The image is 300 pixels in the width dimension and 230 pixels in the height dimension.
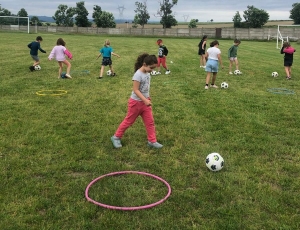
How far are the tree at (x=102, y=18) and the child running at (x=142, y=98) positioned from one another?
77.1 metres

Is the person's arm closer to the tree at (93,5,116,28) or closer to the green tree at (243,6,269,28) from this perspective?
the tree at (93,5,116,28)

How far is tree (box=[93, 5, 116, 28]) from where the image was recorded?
7862 cm

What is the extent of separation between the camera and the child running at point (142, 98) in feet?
18.4

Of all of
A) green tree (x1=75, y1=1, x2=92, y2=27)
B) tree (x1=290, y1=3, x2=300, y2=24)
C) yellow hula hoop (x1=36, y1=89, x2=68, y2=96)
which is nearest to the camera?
yellow hula hoop (x1=36, y1=89, x2=68, y2=96)

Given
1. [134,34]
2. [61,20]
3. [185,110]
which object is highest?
[61,20]

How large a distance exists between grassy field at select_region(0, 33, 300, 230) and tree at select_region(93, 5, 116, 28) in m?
72.4

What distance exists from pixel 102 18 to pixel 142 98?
77617 mm

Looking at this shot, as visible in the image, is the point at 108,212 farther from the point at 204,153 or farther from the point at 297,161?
the point at 297,161

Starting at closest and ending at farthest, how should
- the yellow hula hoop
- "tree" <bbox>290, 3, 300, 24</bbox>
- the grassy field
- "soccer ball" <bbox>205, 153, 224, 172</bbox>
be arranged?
the grassy field < "soccer ball" <bbox>205, 153, 224, 172</bbox> < the yellow hula hoop < "tree" <bbox>290, 3, 300, 24</bbox>

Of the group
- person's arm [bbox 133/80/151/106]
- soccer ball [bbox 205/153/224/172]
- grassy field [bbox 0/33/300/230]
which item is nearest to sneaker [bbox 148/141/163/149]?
grassy field [bbox 0/33/300/230]

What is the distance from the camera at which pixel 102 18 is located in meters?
78.5

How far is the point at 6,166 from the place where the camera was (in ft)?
16.3

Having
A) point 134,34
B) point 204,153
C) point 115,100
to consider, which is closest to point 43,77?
point 115,100

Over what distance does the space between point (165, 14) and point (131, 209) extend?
90830 mm
